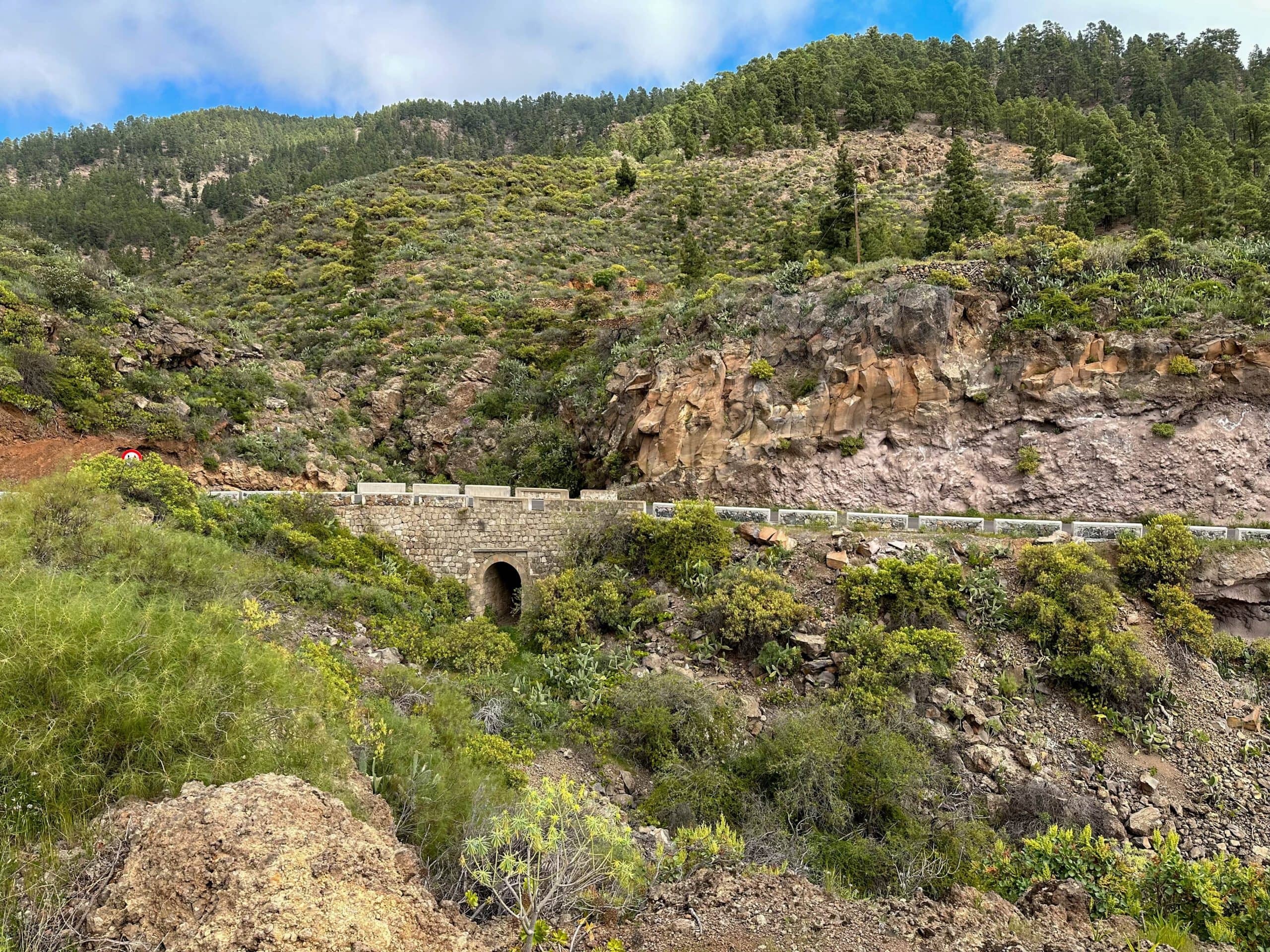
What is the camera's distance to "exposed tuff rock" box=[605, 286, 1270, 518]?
68.8 feet

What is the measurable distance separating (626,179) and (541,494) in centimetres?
4741

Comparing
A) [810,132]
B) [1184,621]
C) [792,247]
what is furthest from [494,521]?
[810,132]

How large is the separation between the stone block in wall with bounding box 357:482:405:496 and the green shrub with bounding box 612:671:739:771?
1081cm

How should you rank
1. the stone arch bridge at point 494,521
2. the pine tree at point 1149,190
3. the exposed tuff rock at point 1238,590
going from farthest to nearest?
the pine tree at point 1149,190 → the stone arch bridge at point 494,521 → the exposed tuff rock at point 1238,590

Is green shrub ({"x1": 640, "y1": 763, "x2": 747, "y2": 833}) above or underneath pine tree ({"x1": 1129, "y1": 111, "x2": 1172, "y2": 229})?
underneath

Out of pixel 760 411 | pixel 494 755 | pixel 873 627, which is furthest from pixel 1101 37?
pixel 494 755

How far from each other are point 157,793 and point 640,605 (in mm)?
13893

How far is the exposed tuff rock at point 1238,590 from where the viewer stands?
1686 cm

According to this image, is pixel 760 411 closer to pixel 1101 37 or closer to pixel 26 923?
pixel 26 923

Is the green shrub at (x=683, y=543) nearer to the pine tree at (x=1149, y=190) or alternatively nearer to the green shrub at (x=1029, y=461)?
the green shrub at (x=1029, y=461)

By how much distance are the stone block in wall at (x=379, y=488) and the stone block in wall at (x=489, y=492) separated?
2.13m

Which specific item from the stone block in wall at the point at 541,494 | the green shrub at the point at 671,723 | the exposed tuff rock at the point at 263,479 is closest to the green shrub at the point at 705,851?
the green shrub at the point at 671,723

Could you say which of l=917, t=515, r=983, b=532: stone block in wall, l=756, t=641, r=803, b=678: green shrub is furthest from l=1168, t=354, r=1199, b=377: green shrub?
l=756, t=641, r=803, b=678: green shrub

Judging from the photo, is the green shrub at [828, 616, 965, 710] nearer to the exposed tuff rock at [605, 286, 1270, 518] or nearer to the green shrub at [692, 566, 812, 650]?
the green shrub at [692, 566, 812, 650]
